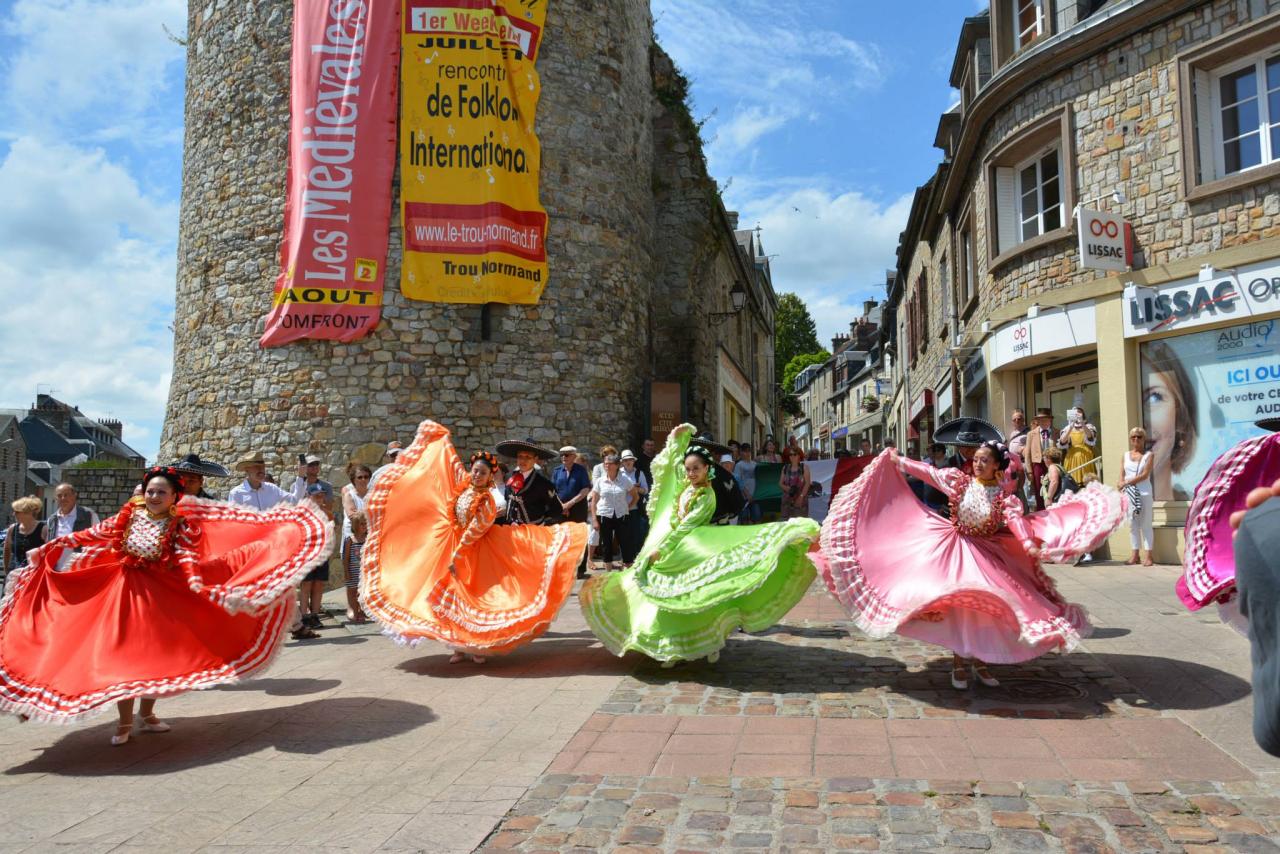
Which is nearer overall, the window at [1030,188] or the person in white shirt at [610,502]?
the person in white shirt at [610,502]

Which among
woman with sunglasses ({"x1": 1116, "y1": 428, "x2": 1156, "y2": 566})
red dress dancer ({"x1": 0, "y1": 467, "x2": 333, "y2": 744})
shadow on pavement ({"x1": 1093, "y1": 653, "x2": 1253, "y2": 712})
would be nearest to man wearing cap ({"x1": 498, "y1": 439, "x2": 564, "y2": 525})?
red dress dancer ({"x1": 0, "y1": 467, "x2": 333, "y2": 744})

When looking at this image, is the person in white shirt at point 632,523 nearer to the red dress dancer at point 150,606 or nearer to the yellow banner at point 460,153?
the yellow banner at point 460,153

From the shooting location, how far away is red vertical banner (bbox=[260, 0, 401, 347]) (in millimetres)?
15625

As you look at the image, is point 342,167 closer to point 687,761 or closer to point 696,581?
point 696,581

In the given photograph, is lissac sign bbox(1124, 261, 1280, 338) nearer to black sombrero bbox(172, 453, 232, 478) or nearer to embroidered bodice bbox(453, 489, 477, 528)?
embroidered bodice bbox(453, 489, 477, 528)

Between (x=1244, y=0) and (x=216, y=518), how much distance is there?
12758mm

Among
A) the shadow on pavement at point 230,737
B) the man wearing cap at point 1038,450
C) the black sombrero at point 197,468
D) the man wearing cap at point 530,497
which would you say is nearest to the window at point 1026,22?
the man wearing cap at point 1038,450

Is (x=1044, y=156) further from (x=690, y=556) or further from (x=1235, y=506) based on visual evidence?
(x=1235, y=506)

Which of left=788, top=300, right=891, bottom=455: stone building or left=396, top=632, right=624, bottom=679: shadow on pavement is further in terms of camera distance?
left=788, top=300, right=891, bottom=455: stone building

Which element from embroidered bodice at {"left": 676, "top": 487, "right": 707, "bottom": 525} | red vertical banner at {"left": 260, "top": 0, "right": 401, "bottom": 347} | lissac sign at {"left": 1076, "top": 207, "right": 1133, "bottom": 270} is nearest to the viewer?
embroidered bodice at {"left": 676, "top": 487, "right": 707, "bottom": 525}

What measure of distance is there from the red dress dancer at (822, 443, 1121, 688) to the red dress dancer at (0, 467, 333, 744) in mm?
3249

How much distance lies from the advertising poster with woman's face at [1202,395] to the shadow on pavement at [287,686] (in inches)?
414

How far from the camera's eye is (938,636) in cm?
576

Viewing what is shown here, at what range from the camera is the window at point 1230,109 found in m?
11.5
